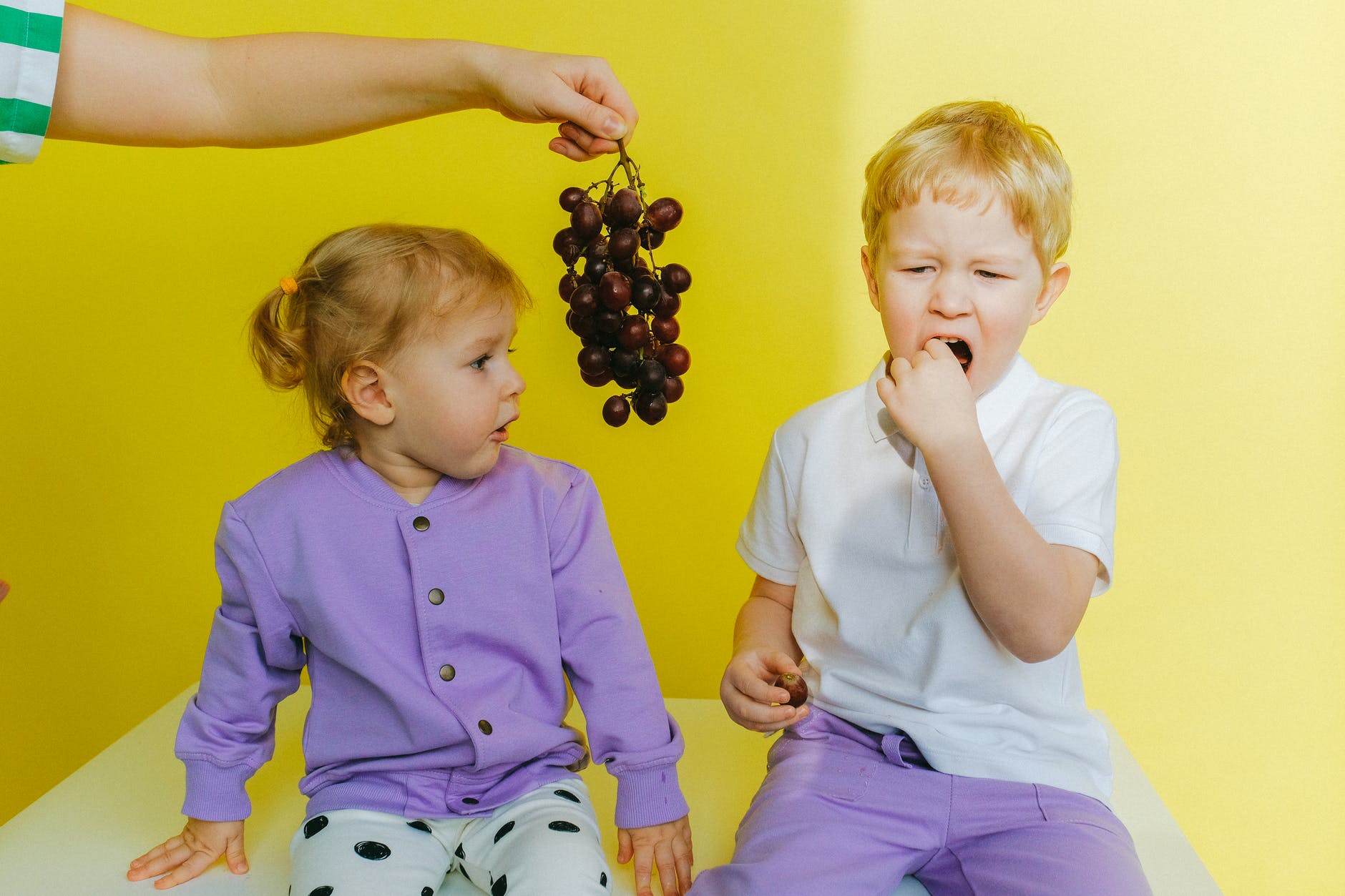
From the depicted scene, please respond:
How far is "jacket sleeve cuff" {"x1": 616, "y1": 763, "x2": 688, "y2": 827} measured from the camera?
3.92 ft

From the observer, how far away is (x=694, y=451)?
6.37 feet

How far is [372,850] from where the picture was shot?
1130 millimetres

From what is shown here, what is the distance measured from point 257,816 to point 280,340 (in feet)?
1.70

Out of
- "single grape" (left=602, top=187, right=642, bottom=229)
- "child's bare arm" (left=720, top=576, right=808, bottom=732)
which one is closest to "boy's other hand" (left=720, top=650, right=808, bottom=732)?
"child's bare arm" (left=720, top=576, right=808, bottom=732)

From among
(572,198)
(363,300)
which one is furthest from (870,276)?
(363,300)

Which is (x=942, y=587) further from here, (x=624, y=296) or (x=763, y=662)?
(x=624, y=296)

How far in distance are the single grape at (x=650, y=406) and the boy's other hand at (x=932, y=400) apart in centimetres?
36

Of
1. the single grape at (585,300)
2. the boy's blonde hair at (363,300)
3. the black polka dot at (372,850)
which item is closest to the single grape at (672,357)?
the single grape at (585,300)

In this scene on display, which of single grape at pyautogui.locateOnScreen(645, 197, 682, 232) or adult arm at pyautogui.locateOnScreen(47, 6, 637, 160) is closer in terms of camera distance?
adult arm at pyautogui.locateOnScreen(47, 6, 637, 160)

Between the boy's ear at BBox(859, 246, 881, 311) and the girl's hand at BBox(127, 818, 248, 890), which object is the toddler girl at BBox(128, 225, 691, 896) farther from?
the boy's ear at BBox(859, 246, 881, 311)

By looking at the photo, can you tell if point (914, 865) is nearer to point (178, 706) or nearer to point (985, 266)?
point (985, 266)

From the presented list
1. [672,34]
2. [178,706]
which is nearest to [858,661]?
[178,706]

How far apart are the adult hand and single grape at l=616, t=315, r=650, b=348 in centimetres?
25

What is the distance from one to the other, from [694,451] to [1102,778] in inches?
35.4
